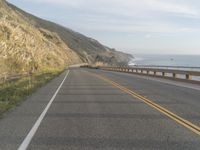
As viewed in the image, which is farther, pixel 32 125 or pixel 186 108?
pixel 186 108

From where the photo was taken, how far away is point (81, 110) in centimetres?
1370

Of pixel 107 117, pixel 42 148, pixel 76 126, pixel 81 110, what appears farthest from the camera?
pixel 81 110

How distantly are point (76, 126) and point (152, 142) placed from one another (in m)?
2.54

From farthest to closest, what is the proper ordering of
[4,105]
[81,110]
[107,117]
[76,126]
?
[4,105] → [81,110] → [107,117] → [76,126]

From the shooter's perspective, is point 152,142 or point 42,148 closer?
point 42,148

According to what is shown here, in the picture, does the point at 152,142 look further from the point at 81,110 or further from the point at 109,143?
the point at 81,110

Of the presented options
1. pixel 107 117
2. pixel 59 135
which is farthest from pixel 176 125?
pixel 59 135

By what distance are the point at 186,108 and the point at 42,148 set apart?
7.41 metres

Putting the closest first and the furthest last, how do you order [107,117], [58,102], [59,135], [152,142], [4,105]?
[152,142] < [59,135] < [107,117] < [4,105] < [58,102]

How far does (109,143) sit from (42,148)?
137 centimetres

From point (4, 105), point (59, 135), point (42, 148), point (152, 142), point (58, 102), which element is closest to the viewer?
point (42, 148)

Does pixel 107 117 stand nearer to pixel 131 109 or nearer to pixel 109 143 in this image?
pixel 131 109

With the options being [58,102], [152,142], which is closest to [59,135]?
[152,142]

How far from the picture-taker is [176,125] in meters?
10.7
